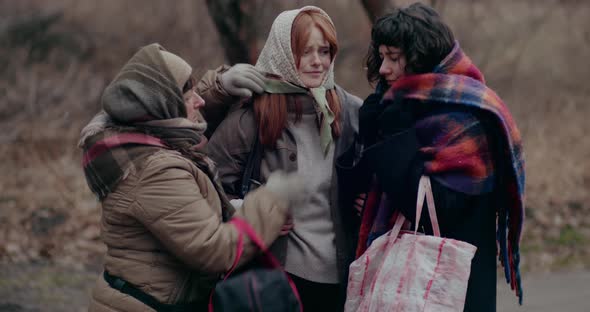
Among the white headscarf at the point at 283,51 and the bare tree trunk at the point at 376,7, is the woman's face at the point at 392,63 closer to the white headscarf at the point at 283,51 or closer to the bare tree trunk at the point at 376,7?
the white headscarf at the point at 283,51

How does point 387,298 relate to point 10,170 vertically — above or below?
above

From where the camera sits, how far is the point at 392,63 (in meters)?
3.10

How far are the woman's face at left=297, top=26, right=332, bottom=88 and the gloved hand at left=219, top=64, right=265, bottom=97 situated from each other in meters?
0.17

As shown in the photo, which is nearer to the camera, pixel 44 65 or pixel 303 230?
pixel 303 230

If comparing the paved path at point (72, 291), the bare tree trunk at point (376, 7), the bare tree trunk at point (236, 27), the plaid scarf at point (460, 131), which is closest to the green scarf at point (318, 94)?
the plaid scarf at point (460, 131)

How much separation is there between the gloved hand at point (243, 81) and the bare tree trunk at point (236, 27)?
2.56 metres

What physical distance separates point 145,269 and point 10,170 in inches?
270

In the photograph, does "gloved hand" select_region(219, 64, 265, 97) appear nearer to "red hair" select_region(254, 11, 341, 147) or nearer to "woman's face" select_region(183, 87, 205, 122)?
"red hair" select_region(254, 11, 341, 147)

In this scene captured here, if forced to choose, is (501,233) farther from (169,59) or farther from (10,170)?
(10,170)

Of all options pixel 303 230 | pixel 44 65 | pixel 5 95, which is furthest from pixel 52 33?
pixel 303 230

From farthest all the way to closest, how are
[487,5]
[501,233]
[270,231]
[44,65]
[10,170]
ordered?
[487,5] → [44,65] → [10,170] → [501,233] → [270,231]

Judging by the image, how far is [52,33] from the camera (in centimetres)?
1093

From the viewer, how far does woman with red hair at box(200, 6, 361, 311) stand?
3287 mm

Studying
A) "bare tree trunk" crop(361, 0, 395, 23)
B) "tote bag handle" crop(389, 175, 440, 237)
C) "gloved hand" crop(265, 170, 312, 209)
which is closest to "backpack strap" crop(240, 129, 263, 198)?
"gloved hand" crop(265, 170, 312, 209)
